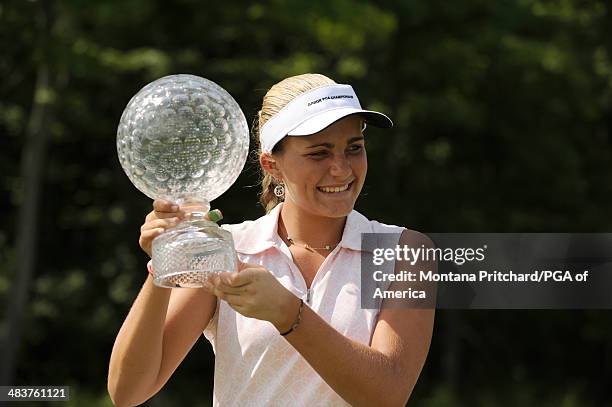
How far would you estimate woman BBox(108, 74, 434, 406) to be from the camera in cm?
238

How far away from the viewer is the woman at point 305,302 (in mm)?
2385

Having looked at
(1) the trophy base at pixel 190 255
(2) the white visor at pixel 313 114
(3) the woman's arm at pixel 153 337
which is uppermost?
(2) the white visor at pixel 313 114

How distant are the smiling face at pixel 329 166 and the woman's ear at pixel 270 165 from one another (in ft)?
0.23

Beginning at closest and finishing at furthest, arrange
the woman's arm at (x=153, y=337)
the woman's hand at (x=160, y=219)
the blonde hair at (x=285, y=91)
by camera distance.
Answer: the woman's hand at (x=160, y=219)
the woman's arm at (x=153, y=337)
the blonde hair at (x=285, y=91)

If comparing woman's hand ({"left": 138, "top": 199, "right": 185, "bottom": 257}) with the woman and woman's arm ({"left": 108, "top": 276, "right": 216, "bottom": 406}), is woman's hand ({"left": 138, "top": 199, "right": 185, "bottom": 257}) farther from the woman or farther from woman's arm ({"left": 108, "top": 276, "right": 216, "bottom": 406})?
woman's arm ({"left": 108, "top": 276, "right": 216, "bottom": 406})

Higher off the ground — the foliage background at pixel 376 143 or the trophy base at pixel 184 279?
the foliage background at pixel 376 143

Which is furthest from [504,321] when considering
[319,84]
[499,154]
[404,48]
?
[319,84]

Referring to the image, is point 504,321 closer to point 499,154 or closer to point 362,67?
point 499,154

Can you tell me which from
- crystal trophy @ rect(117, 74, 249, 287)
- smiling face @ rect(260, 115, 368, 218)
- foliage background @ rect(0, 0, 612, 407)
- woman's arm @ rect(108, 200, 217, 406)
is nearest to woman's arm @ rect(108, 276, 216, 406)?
woman's arm @ rect(108, 200, 217, 406)

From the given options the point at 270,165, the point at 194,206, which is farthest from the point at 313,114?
the point at 194,206

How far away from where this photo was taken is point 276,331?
8.11ft

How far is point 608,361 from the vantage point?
17656 millimetres

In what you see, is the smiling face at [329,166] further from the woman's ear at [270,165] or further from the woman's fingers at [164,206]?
the woman's fingers at [164,206]

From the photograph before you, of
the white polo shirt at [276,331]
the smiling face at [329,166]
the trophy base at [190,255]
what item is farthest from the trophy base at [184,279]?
the smiling face at [329,166]
